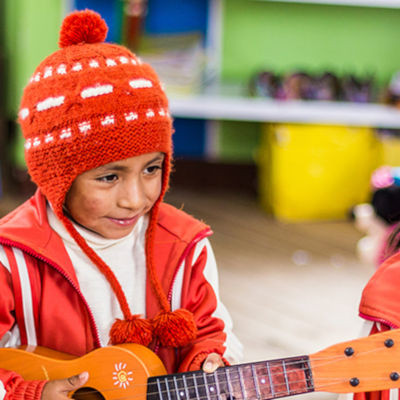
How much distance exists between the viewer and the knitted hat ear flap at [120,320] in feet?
3.25

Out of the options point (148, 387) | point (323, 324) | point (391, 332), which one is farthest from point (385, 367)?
point (323, 324)

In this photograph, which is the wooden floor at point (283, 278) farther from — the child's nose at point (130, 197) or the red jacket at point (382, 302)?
the child's nose at point (130, 197)

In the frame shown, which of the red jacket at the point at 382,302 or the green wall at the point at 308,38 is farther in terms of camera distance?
the green wall at the point at 308,38

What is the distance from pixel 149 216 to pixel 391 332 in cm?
45

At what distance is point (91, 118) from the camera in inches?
36.6

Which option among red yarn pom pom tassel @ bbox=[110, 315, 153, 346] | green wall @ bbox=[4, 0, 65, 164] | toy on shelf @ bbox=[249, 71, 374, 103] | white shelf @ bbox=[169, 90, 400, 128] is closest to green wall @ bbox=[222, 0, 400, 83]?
toy on shelf @ bbox=[249, 71, 374, 103]

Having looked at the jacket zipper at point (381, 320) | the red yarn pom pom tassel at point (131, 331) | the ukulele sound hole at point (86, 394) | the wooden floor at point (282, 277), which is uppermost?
the jacket zipper at point (381, 320)

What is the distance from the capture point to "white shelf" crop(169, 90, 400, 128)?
3195 mm

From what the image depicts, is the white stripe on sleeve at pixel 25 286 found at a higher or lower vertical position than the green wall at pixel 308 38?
lower

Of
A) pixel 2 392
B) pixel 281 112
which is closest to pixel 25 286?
pixel 2 392

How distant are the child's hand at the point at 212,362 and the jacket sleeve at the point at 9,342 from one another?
9.6 inches

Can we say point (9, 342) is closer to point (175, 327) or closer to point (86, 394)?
point (86, 394)

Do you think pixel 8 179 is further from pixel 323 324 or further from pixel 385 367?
pixel 385 367

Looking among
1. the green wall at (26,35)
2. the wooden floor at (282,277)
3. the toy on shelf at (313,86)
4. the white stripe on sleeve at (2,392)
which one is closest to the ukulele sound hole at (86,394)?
the white stripe on sleeve at (2,392)
